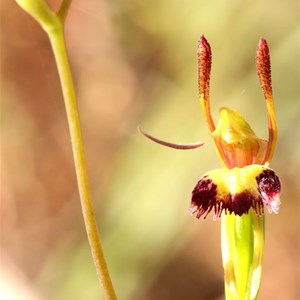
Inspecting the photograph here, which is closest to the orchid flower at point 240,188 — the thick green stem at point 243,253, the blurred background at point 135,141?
the thick green stem at point 243,253

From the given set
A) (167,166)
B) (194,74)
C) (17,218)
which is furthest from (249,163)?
(17,218)

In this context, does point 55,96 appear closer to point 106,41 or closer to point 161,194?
point 106,41

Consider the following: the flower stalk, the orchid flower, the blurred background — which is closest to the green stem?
the flower stalk

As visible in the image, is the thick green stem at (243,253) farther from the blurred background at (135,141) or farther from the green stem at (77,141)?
the blurred background at (135,141)

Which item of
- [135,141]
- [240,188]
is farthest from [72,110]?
[135,141]

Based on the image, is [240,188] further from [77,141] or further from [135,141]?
[135,141]

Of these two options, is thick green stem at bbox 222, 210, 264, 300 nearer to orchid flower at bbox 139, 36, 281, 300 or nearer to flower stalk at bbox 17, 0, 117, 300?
orchid flower at bbox 139, 36, 281, 300
